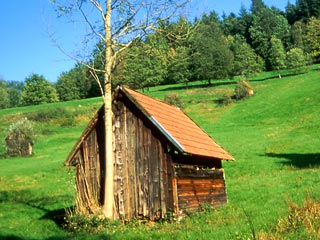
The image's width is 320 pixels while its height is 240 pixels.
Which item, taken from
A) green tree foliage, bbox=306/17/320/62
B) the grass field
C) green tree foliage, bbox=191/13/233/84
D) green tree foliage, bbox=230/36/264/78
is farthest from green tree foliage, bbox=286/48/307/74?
the grass field

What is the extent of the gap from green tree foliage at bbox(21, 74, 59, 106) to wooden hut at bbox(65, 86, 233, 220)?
4009 inches

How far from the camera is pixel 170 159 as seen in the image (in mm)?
15664

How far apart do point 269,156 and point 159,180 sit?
16.5 meters

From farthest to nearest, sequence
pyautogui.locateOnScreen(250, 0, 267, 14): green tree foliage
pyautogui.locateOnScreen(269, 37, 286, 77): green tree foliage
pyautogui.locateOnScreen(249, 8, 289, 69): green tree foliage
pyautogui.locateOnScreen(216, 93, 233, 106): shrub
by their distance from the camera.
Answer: pyautogui.locateOnScreen(250, 0, 267, 14): green tree foliage, pyautogui.locateOnScreen(249, 8, 289, 69): green tree foliage, pyautogui.locateOnScreen(269, 37, 286, 77): green tree foliage, pyautogui.locateOnScreen(216, 93, 233, 106): shrub

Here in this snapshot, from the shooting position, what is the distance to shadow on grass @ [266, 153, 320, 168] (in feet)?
84.0

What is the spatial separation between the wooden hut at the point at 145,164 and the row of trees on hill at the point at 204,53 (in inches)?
91.9

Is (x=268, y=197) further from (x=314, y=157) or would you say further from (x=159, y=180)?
(x=314, y=157)

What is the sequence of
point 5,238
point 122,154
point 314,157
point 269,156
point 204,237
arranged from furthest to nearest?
point 269,156
point 314,157
point 122,154
point 5,238
point 204,237

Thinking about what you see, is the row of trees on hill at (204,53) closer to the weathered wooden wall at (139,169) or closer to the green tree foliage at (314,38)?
the green tree foliage at (314,38)

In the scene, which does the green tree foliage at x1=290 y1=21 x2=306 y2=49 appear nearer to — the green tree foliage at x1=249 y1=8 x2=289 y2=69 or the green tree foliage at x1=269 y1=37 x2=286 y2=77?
the green tree foliage at x1=249 y1=8 x2=289 y2=69

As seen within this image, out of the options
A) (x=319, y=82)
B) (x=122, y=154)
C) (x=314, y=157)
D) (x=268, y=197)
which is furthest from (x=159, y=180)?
(x=319, y=82)

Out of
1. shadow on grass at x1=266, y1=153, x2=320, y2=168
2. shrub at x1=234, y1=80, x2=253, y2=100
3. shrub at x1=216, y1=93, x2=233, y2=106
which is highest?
shrub at x1=234, y1=80, x2=253, y2=100

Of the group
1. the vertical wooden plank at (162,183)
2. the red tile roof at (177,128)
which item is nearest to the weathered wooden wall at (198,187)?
the vertical wooden plank at (162,183)

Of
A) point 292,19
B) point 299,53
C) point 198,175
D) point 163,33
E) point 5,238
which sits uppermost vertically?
point 292,19
